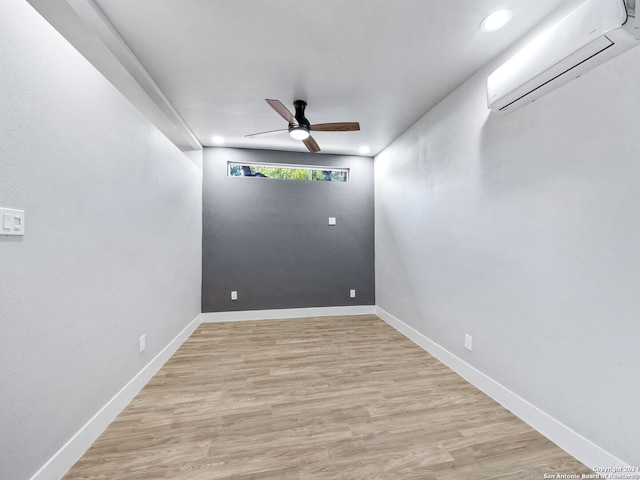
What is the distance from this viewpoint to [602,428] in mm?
1285

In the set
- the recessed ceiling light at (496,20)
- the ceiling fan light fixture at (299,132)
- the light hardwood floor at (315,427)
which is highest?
the recessed ceiling light at (496,20)

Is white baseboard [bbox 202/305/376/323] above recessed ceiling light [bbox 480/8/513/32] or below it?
below

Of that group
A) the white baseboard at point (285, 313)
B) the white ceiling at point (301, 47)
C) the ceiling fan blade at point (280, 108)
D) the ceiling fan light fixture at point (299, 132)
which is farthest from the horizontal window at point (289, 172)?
the white baseboard at point (285, 313)

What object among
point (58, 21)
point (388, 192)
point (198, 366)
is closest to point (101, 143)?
point (58, 21)

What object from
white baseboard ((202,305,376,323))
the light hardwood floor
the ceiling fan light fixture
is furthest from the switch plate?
white baseboard ((202,305,376,323))

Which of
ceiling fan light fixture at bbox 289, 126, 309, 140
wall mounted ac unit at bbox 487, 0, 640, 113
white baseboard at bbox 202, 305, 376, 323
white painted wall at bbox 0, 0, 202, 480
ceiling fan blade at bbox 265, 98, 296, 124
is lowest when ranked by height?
white baseboard at bbox 202, 305, 376, 323

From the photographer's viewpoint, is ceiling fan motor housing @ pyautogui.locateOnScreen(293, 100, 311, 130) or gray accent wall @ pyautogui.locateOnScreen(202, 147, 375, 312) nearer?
ceiling fan motor housing @ pyautogui.locateOnScreen(293, 100, 311, 130)

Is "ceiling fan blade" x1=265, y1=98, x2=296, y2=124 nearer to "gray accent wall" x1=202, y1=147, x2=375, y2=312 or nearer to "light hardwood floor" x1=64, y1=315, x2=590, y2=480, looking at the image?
"gray accent wall" x1=202, y1=147, x2=375, y2=312

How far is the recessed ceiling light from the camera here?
1538 millimetres

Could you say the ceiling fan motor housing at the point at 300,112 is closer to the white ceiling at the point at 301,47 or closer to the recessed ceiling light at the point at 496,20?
the white ceiling at the point at 301,47

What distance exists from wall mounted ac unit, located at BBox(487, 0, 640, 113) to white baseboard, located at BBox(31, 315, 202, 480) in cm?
322

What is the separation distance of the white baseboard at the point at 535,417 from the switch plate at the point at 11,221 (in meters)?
2.93

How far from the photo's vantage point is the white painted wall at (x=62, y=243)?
1.04 meters

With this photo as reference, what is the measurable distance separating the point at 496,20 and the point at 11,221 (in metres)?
2.78
